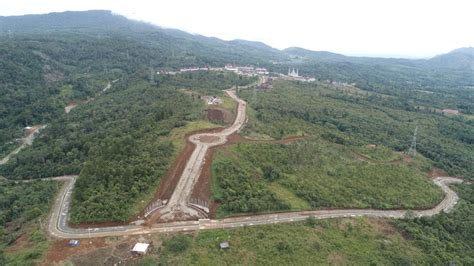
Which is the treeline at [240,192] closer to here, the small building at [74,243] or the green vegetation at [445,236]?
the small building at [74,243]

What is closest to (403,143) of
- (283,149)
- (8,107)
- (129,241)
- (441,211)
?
(441,211)

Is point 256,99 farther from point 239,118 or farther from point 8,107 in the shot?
point 8,107

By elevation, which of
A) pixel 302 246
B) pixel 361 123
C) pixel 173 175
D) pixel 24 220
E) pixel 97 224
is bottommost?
pixel 24 220

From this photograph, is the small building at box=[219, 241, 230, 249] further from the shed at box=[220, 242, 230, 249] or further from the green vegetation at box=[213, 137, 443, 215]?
the green vegetation at box=[213, 137, 443, 215]

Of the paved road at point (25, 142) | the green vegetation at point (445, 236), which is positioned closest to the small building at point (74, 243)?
the green vegetation at point (445, 236)

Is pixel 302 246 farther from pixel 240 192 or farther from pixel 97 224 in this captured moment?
pixel 97 224

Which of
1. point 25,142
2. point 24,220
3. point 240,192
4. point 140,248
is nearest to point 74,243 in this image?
point 140,248
